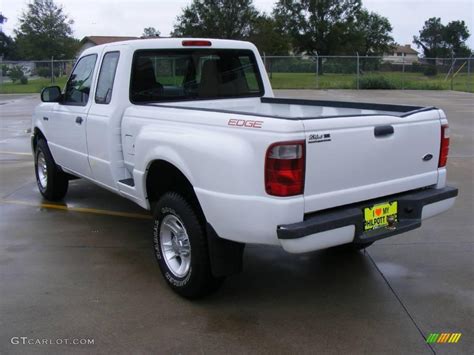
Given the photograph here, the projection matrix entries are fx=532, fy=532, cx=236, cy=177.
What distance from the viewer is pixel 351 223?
11.2 feet

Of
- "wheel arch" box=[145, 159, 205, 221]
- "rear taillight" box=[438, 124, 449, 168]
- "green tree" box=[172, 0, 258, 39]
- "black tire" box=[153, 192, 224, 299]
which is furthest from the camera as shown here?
"green tree" box=[172, 0, 258, 39]

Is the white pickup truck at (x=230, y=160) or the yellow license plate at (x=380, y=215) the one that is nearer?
the white pickup truck at (x=230, y=160)

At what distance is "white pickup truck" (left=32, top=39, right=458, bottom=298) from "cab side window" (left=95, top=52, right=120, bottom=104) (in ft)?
0.04

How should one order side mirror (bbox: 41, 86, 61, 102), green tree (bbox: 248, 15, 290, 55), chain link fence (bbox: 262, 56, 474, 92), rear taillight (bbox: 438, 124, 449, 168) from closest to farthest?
rear taillight (bbox: 438, 124, 449, 168), side mirror (bbox: 41, 86, 61, 102), chain link fence (bbox: 262, 56, 474, 92), green tree (bbox: 248, 15, 290, 55)

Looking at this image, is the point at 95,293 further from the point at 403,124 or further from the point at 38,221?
the point at 403,124

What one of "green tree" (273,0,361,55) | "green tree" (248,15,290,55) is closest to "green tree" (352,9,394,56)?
"green tree" (273,0,361,55)

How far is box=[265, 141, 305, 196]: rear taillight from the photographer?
10.3ft

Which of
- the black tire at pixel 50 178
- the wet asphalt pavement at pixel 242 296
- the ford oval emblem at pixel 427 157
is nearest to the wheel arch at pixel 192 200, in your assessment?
the wet asphalt pavement at pixel 242 296

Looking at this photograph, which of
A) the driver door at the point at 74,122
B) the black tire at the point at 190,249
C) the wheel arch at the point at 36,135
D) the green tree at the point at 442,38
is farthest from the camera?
the green tree at the point at 442,38

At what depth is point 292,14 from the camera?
233 feet

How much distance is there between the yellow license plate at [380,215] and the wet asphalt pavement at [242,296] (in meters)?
0.67

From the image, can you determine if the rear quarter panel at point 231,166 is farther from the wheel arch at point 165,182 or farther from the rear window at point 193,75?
the rear window at point 193,75

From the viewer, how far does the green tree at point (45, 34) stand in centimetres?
5341
